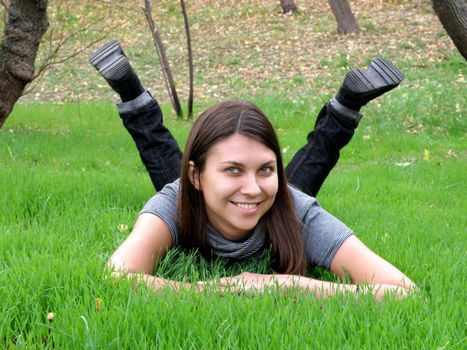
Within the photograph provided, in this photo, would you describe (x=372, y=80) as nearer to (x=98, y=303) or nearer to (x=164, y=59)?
(x=98, y=303)

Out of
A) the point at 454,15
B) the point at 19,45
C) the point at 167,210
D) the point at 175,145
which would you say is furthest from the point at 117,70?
the point at 454,15

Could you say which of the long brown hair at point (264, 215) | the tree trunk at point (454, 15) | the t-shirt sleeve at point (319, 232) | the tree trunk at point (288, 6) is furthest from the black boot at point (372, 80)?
the tree trunk at point (288, 6)

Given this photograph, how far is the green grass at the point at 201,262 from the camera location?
83.7 inches

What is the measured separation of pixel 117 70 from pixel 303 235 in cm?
160

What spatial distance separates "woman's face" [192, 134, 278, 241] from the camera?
2.86 meters

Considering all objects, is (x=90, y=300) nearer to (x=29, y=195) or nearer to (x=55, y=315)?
(x=55, y=315)

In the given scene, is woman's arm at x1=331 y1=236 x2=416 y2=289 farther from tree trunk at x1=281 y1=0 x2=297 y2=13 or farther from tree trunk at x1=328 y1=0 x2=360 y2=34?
tree trunk at x1=281 y1=0 x2=297 y2=13

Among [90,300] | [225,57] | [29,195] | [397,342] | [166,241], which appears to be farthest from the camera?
[225,57]

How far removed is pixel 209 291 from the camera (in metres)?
2.54

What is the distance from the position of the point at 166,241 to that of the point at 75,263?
1.89 ft

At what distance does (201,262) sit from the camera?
316cm

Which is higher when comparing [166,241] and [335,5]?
[166,241]

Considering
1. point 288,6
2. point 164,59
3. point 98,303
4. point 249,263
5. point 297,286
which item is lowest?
point 288,6

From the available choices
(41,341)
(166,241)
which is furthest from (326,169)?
(41,341)
